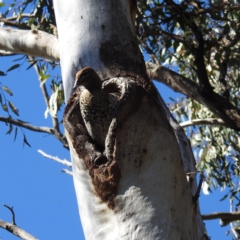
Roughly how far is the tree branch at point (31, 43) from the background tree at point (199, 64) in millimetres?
476

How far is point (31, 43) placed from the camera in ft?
9.29

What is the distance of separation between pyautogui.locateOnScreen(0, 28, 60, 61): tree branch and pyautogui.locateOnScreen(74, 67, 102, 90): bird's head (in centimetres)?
100

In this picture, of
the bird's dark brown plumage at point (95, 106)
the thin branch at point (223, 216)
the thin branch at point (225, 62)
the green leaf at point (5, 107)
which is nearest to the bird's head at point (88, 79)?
the bird's dark brown plumage at point (95, 106)

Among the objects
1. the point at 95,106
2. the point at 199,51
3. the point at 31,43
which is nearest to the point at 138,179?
the point at 95,106

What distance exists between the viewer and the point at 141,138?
1.58m

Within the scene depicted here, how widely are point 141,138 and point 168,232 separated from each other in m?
0.26

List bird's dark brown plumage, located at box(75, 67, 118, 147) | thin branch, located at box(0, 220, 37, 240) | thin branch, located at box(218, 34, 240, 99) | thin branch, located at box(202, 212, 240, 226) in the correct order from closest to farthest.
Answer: bird's dark brown plumage, located at box(75, 67, 118, 147), thin branch, located at box(0, 220, 37, 240), thin branch, located at box(202, 212, 240, 226), thin branch, located at box(218, 34, 240, 99)

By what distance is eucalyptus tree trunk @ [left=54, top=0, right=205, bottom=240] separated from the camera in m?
1.49

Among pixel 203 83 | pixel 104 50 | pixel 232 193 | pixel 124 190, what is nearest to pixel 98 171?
pixel 124 190

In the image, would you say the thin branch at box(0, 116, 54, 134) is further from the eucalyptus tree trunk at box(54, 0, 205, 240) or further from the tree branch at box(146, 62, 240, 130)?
the eucalyptus tree trunk at box(54, 0, 205, 240)

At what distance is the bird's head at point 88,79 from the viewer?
1.64 meters

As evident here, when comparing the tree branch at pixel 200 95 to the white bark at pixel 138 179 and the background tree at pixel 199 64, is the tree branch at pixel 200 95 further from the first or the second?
the white bark at pixel 138 179

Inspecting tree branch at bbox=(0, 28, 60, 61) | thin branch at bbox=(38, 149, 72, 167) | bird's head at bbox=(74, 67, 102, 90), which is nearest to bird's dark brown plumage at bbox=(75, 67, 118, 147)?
bird's head at bbox=(74, 67, 102, 90)

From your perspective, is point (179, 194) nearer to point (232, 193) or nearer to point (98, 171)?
point (98, 171)
